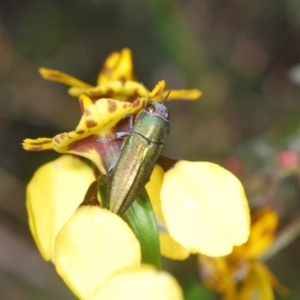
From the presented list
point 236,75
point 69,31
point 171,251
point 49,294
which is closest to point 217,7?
point 236,75

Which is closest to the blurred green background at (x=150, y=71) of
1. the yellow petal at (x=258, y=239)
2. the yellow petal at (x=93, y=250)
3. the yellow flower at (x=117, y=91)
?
the yellow petal at (x=258, y=239)

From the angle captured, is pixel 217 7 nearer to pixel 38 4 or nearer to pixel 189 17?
pixel 189 17

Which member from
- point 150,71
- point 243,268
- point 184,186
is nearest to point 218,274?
point 243,268

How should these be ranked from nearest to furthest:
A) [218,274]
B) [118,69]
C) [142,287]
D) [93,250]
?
1. [142,287]
2. [93,250]
3. [118,69]
4. [218,274]

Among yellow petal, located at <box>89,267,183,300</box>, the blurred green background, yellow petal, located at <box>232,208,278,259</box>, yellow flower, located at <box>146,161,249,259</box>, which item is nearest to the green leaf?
yellow flower, located at <box>146,161,249,259</box>

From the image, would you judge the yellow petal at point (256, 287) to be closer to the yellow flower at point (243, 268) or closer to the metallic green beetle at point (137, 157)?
the yellow flower at point (243, 268)

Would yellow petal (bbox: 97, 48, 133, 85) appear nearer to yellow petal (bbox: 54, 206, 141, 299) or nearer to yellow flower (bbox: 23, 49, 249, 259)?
yellow flower (bbox: 23, 49, 249, 259)

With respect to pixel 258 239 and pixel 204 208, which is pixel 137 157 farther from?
pixel 258 239
